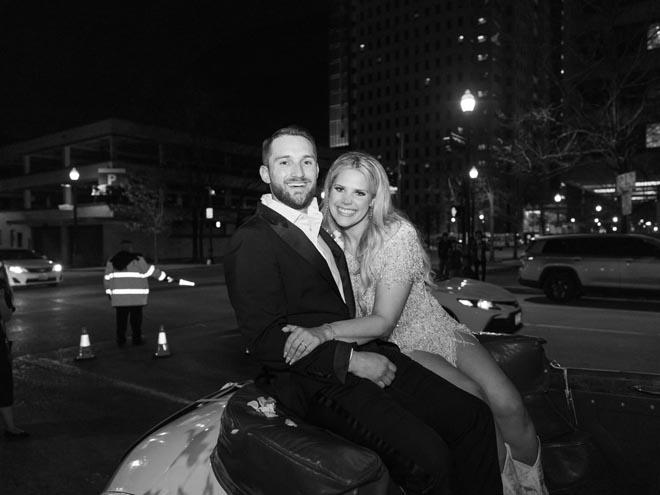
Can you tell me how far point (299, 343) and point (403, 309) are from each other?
0.84 m

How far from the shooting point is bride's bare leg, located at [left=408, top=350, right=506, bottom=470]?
2.58 m

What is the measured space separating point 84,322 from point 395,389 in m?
11.4

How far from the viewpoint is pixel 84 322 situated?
11961 mm

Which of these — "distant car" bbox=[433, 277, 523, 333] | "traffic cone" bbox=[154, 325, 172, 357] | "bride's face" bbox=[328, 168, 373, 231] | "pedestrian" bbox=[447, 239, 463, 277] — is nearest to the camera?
"bride's face" bbox=[328, 168, 373, 231]

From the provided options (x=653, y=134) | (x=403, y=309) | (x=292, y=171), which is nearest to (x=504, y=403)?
(x=403, y=309)

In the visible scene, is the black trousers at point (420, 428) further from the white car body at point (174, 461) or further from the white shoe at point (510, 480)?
the white car body at point (174, 461)

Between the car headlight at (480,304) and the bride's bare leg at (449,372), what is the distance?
6.09m

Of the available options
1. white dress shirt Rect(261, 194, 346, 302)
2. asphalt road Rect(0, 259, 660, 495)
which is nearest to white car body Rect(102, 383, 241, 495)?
white dress shirt Rect(261, 194, 346, 302)

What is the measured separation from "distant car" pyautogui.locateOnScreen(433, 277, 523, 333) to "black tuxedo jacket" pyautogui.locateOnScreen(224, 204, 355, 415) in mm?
6490

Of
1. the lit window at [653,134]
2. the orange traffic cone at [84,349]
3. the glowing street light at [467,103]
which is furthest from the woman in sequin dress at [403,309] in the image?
the lit window at [653,134]

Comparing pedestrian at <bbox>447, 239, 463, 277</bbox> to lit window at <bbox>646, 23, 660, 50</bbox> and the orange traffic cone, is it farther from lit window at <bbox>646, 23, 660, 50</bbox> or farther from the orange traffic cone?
the orange traffic cone

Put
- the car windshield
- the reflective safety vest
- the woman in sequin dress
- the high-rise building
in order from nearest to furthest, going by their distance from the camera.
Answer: the woman in sequin dress < the reflective safety vest < the car windshield < the high-rise building

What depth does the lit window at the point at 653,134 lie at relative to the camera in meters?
16.9

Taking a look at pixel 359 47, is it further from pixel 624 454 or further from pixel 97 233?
pixel 624 454
